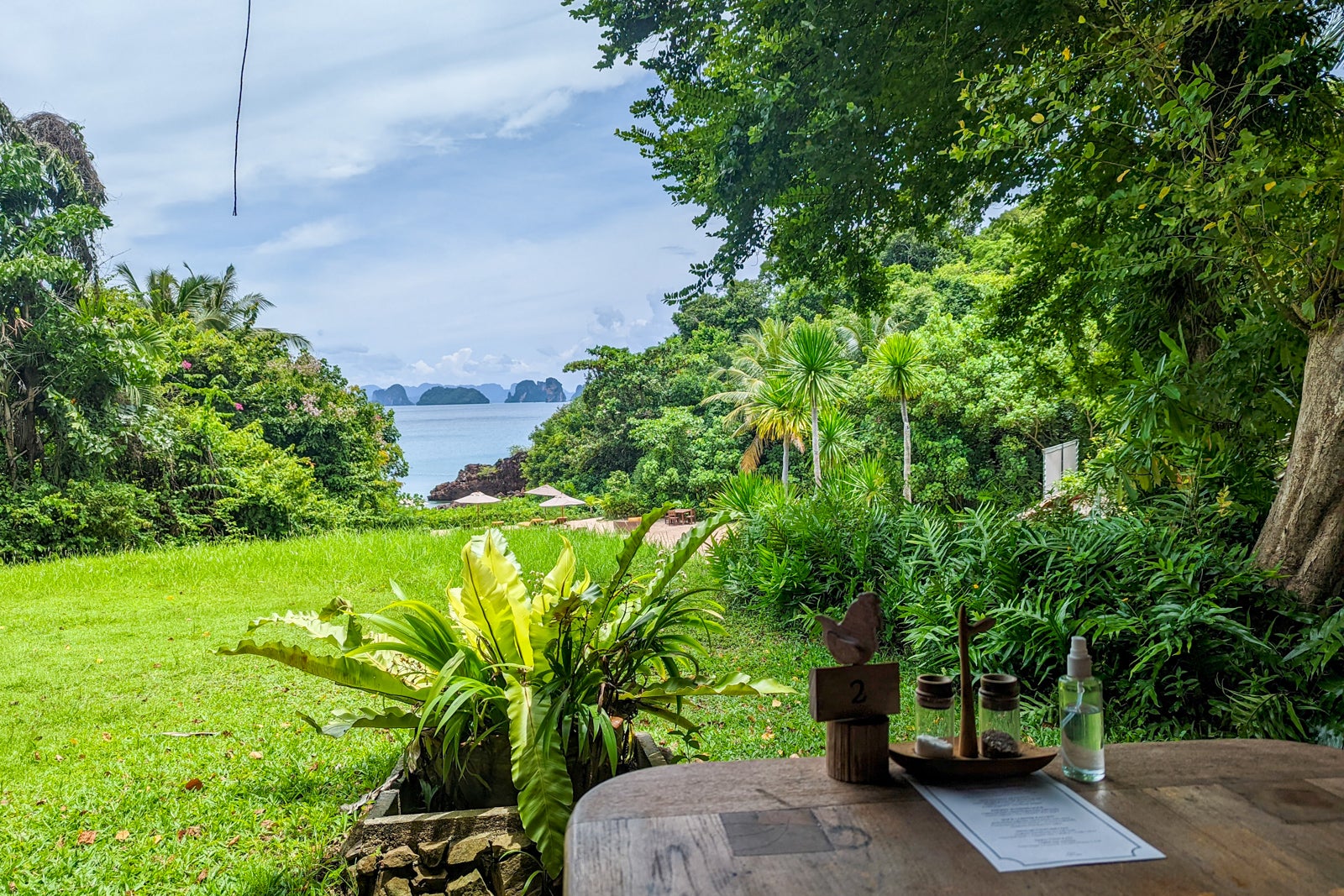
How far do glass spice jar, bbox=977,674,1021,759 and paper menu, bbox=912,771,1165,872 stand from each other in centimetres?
4

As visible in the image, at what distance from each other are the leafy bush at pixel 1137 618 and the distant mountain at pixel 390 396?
10.6 m

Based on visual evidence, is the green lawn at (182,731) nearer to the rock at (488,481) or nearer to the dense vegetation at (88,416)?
the dense vegetation at (88,416)

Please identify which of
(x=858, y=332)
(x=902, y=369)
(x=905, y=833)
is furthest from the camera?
(x=858, y=332)

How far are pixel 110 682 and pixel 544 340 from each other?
1170cm

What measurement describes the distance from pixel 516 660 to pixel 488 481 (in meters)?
16.7

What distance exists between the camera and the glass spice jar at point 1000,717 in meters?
0.94

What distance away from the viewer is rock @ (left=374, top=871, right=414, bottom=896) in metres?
1.36

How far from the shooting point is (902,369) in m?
8.55

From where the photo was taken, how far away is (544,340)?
572 inches

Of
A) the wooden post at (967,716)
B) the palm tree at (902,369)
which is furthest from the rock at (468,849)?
the palm tree at (902,369)

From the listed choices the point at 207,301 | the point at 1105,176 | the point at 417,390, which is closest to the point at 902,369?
the point at 1105,176

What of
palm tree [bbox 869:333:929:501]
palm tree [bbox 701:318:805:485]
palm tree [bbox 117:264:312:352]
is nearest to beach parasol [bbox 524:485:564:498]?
palm tree [bbox 701:318:805:485]

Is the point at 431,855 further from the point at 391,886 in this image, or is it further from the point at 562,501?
the point at 562,501

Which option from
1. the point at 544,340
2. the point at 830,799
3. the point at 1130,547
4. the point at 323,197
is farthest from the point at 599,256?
the point at 830,799
